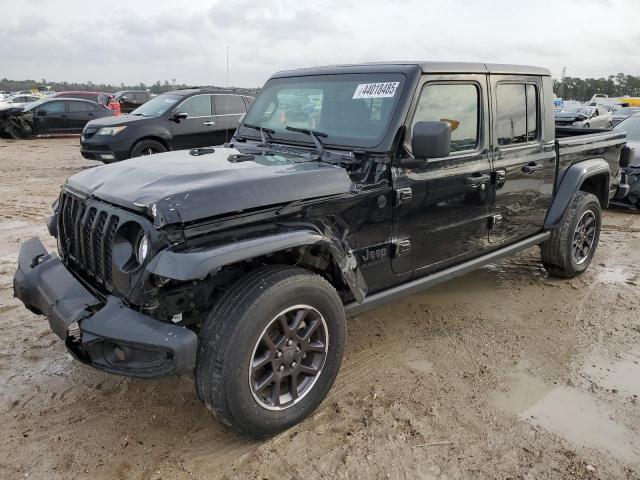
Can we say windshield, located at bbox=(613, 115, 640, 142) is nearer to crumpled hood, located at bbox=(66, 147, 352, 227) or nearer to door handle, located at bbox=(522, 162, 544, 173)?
door handle, located at bbox=(522, 162, 544, 173)

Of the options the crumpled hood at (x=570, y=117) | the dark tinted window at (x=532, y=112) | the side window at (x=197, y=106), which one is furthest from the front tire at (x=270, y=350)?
the crumpled hood at (x=570, y=117)

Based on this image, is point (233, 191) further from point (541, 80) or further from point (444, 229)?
point (541, 80)

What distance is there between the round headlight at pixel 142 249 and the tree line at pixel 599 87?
246ft

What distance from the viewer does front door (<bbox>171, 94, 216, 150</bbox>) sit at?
10.4m

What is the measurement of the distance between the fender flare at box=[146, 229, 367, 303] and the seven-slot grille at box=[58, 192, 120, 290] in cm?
48

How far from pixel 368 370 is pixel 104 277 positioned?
1779mm

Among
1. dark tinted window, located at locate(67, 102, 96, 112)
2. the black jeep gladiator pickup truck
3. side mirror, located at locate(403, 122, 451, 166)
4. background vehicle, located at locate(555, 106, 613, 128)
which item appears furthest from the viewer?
dark tinted window, located at locate(67, 102, 96, 112)

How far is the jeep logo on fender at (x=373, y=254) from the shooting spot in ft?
10.5

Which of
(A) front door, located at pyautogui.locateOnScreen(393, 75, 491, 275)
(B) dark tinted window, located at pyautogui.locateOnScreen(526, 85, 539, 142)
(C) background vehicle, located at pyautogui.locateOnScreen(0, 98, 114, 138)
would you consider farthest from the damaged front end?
(A) front door, located at pyautogui.locateOnScreen(393, 75, 491, 275)

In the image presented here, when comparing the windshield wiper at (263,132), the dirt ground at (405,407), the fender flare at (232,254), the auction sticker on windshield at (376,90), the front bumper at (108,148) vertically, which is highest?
the auction sticker on windshield at (376,90)

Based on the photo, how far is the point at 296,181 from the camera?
2.87 meters

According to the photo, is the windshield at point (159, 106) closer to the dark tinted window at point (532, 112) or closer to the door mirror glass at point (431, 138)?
the dark tinted window at point (532, 112)

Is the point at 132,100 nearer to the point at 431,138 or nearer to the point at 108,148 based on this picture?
the point at 108,148

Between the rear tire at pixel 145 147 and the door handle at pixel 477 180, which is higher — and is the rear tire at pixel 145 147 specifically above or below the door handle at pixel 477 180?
below
